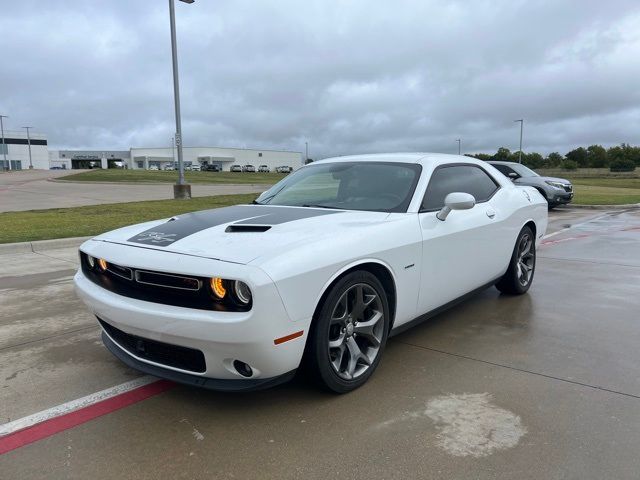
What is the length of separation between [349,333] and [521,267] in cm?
301

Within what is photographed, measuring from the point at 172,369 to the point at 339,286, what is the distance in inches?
41.8

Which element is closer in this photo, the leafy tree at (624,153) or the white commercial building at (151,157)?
the leafy tree at (624,153)

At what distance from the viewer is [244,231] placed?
313cm

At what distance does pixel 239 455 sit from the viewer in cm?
253

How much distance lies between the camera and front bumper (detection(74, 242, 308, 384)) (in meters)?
2.52

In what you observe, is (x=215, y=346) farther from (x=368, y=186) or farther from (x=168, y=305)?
(x=368, y=186)

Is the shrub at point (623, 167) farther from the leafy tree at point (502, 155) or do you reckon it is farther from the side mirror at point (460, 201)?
the side mirror at point (460, 201)

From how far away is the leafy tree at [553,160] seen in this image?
85750 mm

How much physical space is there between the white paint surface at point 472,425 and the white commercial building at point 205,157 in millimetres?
119113

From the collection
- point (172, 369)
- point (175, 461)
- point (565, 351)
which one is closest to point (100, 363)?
point (172, 369)

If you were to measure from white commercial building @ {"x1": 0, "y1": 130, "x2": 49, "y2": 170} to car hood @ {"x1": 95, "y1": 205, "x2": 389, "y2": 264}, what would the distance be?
A: 4435 inches

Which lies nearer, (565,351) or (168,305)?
(168,305)

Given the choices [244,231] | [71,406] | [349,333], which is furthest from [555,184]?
[71,406]

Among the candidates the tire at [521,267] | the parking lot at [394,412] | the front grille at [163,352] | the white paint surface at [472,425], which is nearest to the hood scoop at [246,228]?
the front grille at [163,352]
